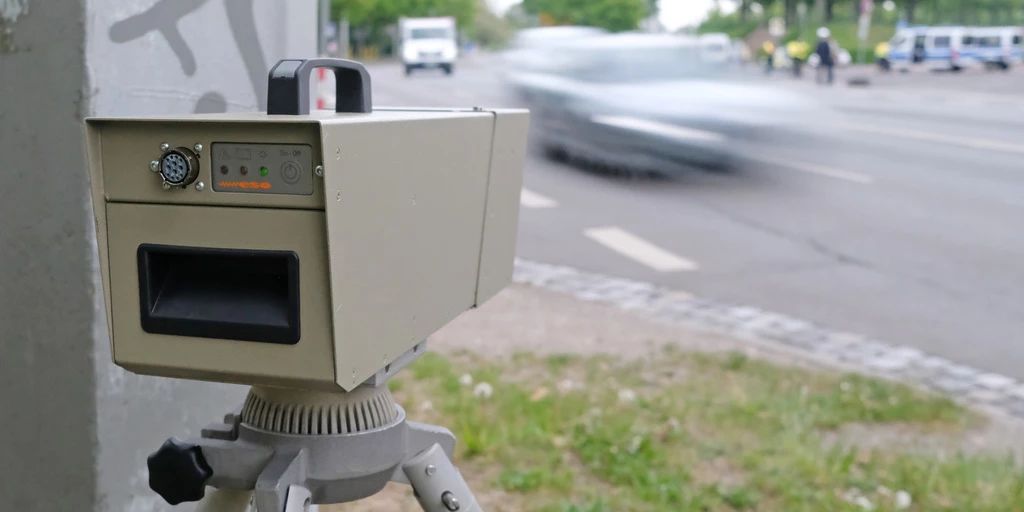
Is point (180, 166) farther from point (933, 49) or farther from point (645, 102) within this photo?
point (933, 49)

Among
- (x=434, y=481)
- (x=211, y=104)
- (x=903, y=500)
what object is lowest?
(x=903, y=500)

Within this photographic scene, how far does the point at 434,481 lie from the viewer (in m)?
1.62

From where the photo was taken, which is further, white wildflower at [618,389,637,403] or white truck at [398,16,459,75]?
white truck at [398,16,459,75]

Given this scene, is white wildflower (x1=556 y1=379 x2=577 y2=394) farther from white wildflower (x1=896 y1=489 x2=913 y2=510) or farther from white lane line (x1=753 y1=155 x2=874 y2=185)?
white lane line (x1=753 y1=155 x2=874 y2=185)

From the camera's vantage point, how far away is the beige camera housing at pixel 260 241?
1256 mm

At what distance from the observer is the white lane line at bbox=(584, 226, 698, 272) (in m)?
7.62

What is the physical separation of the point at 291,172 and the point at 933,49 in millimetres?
41597

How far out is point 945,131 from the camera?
53.9ft

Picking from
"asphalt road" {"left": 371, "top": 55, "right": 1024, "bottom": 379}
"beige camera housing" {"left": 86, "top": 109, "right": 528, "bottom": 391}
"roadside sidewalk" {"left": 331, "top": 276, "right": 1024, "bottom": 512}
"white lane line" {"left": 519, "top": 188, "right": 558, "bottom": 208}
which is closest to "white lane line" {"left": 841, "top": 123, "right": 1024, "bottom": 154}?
"asphalt road" {"left": 371, "top": 55, "right": 1024, "bottom": 379}

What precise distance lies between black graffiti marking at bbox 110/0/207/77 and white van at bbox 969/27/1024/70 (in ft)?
131

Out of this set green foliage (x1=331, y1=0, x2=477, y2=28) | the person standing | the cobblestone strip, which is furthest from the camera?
green foliage (x1=331, y1=0, x2=477, y2=28)

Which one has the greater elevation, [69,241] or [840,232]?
[69,241]

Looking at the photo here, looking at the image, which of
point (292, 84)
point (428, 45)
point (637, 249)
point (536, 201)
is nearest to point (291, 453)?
point (292, 84)

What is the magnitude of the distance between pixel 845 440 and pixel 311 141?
10.2 ft
